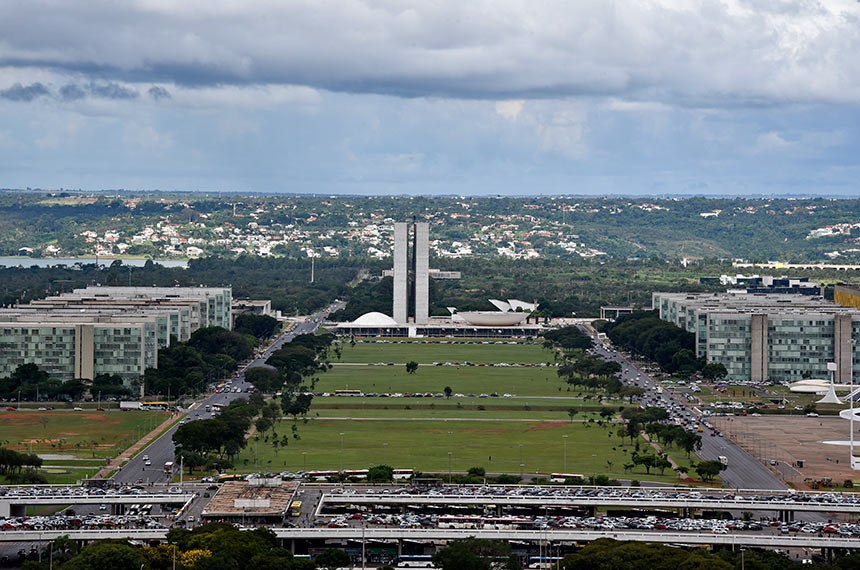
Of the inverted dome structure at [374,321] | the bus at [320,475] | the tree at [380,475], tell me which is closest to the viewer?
the tree at [380,475]

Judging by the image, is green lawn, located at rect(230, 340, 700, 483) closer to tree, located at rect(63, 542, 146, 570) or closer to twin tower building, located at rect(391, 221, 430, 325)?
tree, located at rect(63, 542, 146, 570)

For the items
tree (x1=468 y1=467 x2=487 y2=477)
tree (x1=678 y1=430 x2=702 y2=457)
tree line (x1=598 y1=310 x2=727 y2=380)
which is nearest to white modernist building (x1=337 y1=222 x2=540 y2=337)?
tree line (x1=598 y1=310 x2=727 y2=380)

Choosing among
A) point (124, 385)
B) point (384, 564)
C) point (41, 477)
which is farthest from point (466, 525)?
point (124, 385)

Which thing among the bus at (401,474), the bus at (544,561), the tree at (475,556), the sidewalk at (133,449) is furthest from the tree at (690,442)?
the sidewalk at (133,449)

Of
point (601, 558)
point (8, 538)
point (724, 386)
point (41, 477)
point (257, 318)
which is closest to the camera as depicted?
point (601, 558)

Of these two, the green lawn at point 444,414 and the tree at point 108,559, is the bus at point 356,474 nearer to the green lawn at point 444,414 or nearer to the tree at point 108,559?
the tree at point 108,559

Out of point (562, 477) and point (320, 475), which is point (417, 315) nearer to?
point (562, 477)

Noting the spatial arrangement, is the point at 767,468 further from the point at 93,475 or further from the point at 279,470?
the point at 93,475
